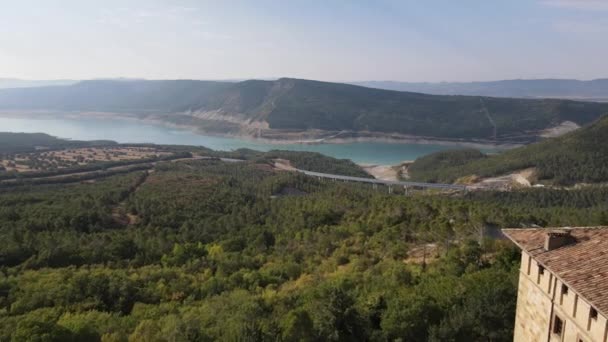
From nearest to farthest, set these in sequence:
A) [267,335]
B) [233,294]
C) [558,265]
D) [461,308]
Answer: [558,265]
[267,335]
[461,308]
[233,294]

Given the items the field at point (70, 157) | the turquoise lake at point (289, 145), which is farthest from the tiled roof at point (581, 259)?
the turquoise lake at point (289, 145)

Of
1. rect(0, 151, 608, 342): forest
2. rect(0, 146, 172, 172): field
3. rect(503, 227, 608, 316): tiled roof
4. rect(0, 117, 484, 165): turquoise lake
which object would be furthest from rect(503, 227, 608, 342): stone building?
rect(0, 117, 484, 165): turquoise lake

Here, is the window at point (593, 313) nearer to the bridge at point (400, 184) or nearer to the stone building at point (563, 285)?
the stone building at point (563, 285)

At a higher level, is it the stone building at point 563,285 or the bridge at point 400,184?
the stone building at point 563,285

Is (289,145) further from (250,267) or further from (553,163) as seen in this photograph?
(250,267)

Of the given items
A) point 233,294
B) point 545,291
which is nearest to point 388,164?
point 233,294

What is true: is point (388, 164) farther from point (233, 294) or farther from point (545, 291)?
point (545, 291)
